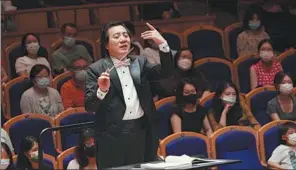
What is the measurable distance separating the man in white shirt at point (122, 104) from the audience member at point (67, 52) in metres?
3.17

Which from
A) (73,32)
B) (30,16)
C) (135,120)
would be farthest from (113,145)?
(30,16)

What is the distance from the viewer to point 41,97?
5758 mm

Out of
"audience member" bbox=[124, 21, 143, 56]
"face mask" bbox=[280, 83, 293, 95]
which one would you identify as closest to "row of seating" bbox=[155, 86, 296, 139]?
"face mask" bbox=[280, 83, 293, 95]

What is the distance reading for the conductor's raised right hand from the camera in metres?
3.00

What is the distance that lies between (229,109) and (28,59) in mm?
1716

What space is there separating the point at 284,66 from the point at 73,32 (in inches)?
69.6

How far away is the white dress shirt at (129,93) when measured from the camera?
10.6 ft

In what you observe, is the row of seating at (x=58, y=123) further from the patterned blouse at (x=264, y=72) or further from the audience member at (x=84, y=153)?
the patterned blouse at (x=264, y=72)

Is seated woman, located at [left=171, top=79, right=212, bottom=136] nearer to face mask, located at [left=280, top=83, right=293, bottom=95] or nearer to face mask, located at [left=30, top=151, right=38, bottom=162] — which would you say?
face mask, located at [left=280, top=83, right=293, bottom=95]

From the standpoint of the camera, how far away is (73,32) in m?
6.56

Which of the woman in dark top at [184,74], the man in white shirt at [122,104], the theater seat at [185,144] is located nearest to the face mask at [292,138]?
the theater seat at [185,144]

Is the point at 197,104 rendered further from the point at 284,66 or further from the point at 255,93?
the point at 284,66

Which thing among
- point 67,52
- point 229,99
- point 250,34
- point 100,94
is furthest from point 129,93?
point 250,34

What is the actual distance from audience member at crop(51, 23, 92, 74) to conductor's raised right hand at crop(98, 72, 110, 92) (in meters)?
3.39
